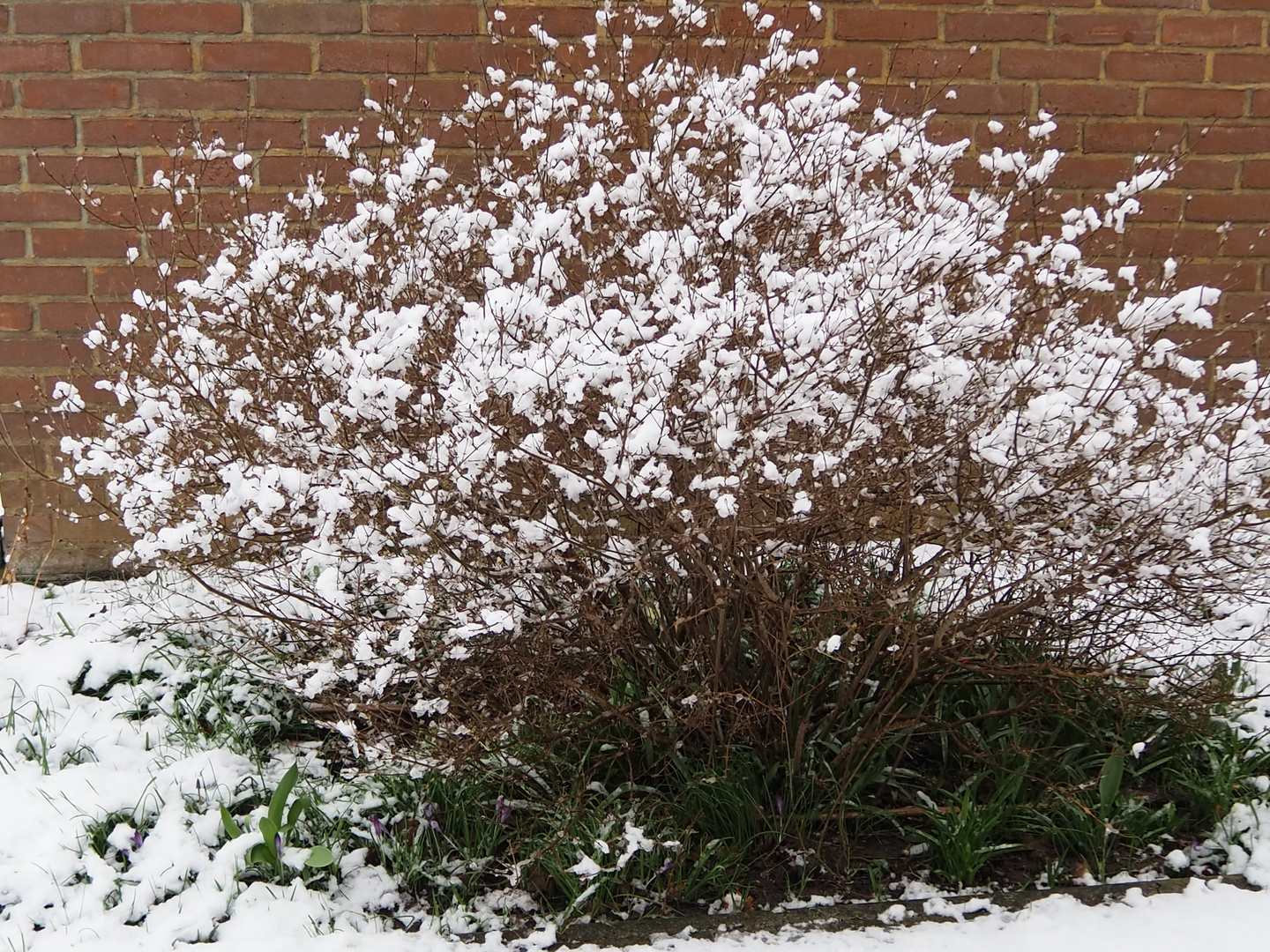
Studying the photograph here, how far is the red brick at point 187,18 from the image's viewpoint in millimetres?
3771

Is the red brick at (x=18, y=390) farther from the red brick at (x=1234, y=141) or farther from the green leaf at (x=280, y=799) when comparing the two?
the red brick at (x=1234, y=141)

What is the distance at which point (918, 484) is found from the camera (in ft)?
7.94

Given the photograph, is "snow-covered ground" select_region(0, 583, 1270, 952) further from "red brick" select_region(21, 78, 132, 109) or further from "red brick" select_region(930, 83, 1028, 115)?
"red brick" select_region(930, 83, 1028, 115)

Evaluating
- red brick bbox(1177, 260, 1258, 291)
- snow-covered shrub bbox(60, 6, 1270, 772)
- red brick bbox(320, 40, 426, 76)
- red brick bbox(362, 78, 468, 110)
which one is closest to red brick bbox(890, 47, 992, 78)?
red brick bbox(1177, 260, 1258, 291)

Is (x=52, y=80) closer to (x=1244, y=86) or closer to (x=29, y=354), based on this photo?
(x=29, y=354)

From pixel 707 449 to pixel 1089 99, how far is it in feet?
8.64

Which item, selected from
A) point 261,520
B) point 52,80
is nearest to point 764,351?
point 261,520

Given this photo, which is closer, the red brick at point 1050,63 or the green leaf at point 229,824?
the green leaf at point 229,824

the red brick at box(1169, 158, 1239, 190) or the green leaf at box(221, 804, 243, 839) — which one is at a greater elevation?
the red brick at box(1169, 158, 1239, 190)

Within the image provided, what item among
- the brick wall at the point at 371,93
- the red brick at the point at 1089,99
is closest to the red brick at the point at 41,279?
the brick wall at the point at 371,93

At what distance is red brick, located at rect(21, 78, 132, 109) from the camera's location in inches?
150

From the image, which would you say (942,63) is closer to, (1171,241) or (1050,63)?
(1050,63)

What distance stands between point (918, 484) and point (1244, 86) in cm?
277

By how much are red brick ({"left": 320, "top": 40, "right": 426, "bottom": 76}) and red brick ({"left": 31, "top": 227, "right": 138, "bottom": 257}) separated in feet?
3.41
